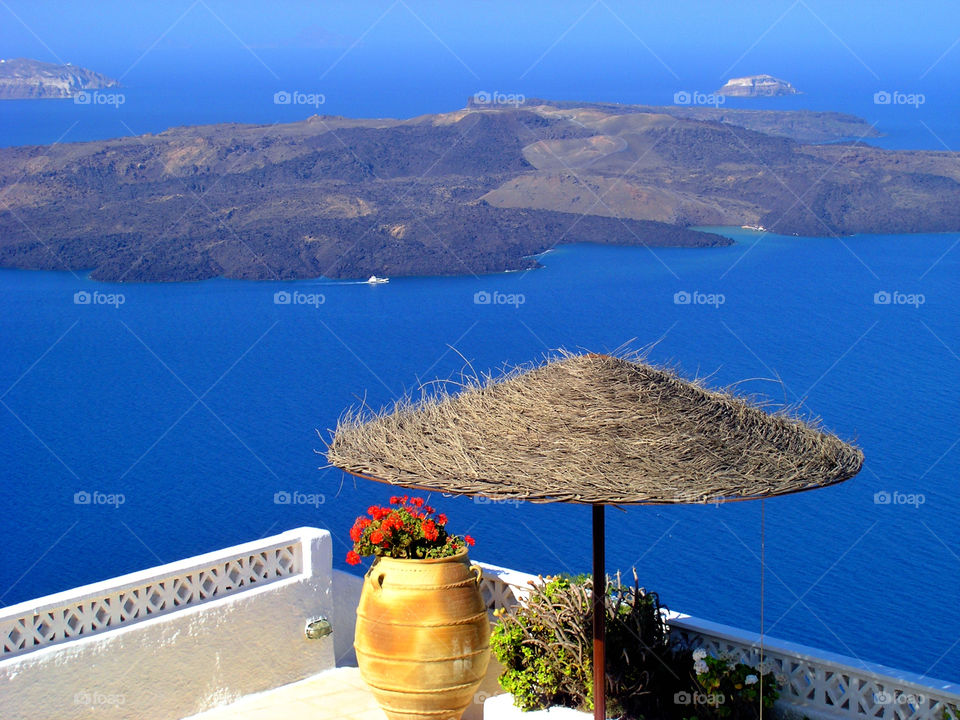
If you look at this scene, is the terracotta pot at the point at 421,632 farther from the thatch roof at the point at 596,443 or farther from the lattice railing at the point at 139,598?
the lattice railing at the point at 139,598

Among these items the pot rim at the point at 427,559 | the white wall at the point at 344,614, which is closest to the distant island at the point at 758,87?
the white wall at the point at 344,614

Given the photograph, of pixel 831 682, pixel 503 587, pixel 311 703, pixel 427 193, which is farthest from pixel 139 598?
pixel 427 193

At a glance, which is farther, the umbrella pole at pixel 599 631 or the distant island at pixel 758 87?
the distant island at pixel 758 87

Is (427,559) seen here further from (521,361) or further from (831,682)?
(521,361)

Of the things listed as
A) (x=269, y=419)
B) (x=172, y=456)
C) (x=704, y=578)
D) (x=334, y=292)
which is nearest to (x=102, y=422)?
(x=172, y=456)

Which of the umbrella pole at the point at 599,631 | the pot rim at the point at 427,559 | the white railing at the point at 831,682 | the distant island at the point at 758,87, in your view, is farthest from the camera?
the distant island at the point at 758,87

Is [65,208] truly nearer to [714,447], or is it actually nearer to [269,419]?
[269,419]

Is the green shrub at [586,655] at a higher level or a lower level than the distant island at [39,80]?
lower
